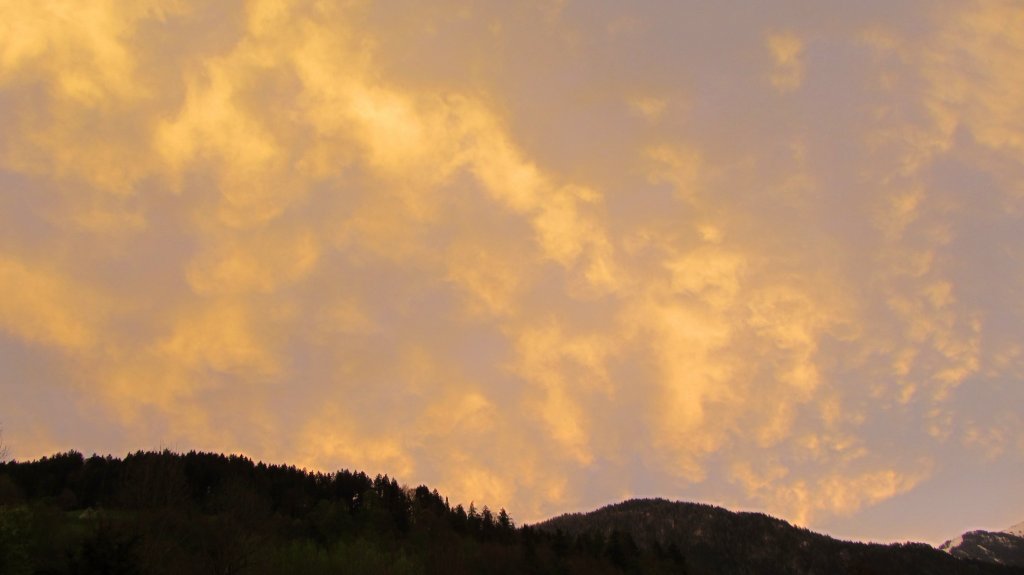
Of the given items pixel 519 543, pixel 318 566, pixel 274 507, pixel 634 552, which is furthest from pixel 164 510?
pixel 634 552

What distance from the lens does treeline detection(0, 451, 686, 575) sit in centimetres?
5325

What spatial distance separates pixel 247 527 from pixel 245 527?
0.56 m

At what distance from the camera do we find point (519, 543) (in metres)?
137

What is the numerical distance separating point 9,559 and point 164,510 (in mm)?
11564

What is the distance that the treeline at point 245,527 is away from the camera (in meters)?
53.2

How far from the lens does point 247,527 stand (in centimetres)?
6312

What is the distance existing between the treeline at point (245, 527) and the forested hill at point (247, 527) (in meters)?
0.17

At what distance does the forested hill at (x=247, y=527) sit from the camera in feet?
175

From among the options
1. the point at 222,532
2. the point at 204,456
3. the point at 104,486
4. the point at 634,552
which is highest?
the point at 204,456

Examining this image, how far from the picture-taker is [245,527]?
6259cm

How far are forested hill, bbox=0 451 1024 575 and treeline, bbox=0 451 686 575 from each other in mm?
173

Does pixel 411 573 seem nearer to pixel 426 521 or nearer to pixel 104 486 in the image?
pixel 426 521

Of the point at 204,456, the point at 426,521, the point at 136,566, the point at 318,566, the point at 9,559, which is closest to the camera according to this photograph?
the point at 136,566

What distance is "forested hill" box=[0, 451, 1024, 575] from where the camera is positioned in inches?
2099
